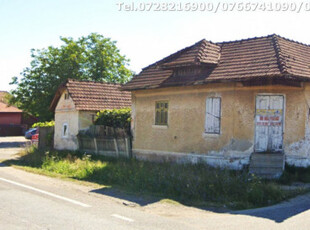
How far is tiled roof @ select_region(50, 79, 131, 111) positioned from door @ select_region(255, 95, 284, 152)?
1070 cm

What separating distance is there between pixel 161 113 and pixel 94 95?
23.5 feet

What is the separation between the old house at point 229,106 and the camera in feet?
42.4

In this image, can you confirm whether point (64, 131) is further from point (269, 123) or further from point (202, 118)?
point (269, 123)

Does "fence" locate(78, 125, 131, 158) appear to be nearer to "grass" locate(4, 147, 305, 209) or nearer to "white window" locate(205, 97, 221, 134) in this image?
"grass" locate(4, 147, 305, 209)

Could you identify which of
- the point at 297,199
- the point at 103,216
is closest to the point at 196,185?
the point at 297,199

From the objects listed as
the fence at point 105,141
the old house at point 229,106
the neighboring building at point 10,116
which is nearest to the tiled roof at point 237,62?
the old house at point 229,106

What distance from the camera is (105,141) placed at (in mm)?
18875

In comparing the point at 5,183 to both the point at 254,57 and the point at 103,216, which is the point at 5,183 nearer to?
the point at 103,216

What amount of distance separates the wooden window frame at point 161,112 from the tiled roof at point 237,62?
93 cm

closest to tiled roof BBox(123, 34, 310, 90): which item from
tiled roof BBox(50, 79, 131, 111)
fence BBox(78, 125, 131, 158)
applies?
fence BBox(78, 125, 131, 158)

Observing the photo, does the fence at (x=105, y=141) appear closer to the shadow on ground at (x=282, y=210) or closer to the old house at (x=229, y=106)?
the old house at (x=229, y=106)

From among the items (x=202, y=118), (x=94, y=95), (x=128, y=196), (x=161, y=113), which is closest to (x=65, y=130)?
(x=94, y=95)

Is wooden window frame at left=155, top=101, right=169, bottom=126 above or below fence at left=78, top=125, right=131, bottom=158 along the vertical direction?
above

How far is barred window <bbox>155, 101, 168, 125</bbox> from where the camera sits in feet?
53.3
